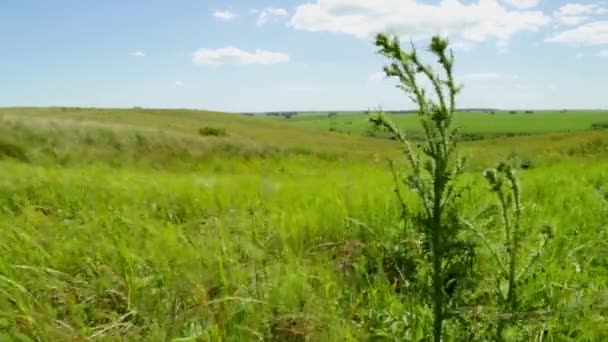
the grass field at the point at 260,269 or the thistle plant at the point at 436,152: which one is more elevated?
the thistle plant at the point at 436,152

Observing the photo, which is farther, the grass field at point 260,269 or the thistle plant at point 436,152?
the grass field at point 260,269

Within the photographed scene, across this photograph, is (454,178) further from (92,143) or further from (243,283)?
(92,143)

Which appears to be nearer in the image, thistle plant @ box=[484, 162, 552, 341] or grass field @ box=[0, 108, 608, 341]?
thistle plant @ box=[484, 162, 552, 341]

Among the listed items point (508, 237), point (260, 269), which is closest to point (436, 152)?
point (508, 237)

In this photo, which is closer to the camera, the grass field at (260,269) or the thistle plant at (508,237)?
the thistle plant at (508,237)

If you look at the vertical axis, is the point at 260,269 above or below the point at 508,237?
below

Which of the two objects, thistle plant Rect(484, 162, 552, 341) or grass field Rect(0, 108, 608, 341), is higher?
thistle plant Rect(484, 162, 552, 341)

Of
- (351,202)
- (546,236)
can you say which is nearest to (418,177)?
(546,236)

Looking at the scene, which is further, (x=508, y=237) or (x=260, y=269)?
(x=260, y=269)

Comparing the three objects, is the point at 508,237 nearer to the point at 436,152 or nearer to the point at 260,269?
the point at 436,152

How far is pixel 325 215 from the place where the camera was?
190 inches

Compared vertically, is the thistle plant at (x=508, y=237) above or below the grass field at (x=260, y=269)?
above

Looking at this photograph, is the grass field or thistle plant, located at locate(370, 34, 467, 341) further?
the grass field

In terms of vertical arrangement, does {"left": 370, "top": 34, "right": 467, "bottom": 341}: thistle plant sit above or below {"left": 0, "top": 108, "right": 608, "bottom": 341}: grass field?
above
